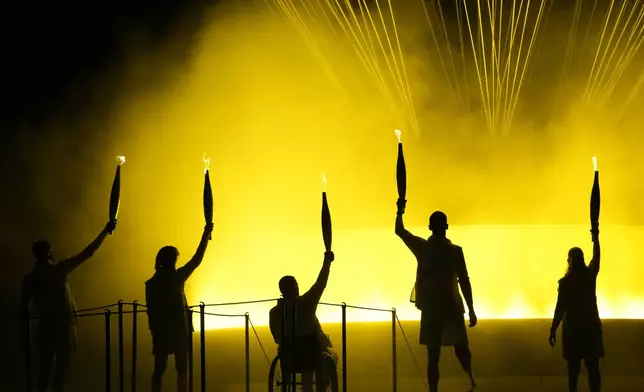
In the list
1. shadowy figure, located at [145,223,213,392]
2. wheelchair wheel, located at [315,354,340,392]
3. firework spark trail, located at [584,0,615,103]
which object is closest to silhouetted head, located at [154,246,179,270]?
shadowy figure, located at [145,223,213,392]

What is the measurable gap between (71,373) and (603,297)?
7.26 m

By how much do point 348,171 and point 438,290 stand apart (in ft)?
22.5

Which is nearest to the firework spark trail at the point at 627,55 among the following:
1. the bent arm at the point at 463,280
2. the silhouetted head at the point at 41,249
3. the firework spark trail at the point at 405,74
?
the firework spark trail at the point at 405,74

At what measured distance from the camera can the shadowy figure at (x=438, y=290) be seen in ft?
25.9

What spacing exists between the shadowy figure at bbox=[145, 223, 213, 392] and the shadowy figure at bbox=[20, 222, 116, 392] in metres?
0.68

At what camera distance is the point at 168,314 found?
8273 millimetres

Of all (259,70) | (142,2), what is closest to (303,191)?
(259,70)

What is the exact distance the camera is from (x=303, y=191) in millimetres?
14562

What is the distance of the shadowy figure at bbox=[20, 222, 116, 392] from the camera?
8.45 metres

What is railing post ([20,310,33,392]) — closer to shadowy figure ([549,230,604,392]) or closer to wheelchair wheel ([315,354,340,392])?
wheelchair wheel ([315,354,340,392])

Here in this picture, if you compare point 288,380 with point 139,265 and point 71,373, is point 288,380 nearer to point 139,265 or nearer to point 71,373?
point 71,373

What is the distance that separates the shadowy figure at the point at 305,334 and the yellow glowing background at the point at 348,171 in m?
5.54

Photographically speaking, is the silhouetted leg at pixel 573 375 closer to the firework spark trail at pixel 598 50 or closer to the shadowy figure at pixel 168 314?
the shadowy figure at pixel 168 314

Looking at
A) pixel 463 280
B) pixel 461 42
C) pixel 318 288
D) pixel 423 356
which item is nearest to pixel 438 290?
pixel 463 280
